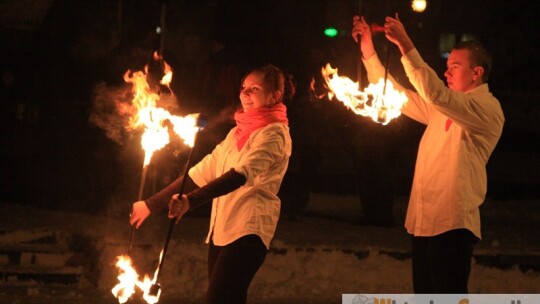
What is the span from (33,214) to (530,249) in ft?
17.3

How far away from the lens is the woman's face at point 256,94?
17.3ft

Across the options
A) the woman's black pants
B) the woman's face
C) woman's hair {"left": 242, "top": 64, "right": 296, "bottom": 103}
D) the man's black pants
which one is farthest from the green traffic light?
the woman's black pants

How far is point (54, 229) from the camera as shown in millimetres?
9117

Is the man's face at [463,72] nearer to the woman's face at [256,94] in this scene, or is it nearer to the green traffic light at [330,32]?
the woman's face at [256,94]

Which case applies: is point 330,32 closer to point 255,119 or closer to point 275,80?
point 275,80

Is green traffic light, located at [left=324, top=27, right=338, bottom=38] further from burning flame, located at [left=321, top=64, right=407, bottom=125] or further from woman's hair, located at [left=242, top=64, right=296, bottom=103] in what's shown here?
woman's hair, located at [left=242, top=64, right=296, bottom=103]

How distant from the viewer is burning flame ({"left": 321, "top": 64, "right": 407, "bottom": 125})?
218 inches

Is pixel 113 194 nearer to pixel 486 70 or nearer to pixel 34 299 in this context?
pixel 34 299

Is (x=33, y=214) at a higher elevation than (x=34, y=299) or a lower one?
higher

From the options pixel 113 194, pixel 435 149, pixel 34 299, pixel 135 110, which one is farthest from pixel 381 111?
pixel 113 194

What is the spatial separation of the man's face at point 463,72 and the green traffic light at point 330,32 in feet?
21.8

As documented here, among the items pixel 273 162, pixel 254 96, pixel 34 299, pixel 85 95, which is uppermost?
pixel 85 95

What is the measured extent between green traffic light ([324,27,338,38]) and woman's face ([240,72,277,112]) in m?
6.79

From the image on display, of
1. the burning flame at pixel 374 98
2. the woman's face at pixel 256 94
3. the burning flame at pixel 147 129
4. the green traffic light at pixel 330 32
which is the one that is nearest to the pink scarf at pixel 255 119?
the woman's face at pixel 256 94
